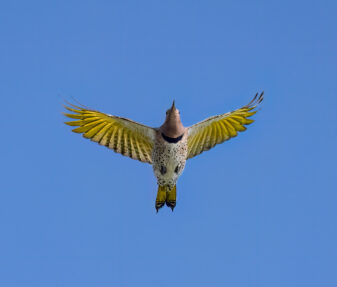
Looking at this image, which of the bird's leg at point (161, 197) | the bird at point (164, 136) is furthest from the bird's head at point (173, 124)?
the bird's leg at point (161, 197)

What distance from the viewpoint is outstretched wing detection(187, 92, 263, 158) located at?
12.3m

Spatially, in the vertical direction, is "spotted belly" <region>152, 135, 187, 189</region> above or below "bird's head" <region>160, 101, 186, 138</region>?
below

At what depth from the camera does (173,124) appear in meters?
11.6

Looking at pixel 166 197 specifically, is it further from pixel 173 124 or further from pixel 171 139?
pixel 173 124

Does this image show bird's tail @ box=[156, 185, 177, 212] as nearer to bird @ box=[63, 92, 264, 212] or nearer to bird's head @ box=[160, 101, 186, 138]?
bird @ box=[63, 92, 264, 212]

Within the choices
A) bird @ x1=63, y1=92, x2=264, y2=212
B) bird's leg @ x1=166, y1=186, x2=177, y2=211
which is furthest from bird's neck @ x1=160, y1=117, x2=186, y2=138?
bird's leg @ x1=166, y1=186, x2=177, y2=211

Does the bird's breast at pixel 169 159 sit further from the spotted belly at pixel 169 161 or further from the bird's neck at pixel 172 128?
the bird's neck at pixel 172 128

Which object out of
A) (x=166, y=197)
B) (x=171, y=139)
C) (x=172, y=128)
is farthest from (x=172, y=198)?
(x=172, y=128)

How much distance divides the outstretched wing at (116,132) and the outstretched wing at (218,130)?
2.34ft

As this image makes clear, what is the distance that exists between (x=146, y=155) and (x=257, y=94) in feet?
6.78

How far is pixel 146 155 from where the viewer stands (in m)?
12.4

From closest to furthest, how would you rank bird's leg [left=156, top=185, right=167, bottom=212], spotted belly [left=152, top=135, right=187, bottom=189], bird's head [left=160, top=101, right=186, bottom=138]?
bird's head [left=160, top=101, right=186, bottom=138] → spotted belly [left=152, top=135, right=187, bottom=189] → bird's leg [left=156, top=185, right=167, bottom=212]

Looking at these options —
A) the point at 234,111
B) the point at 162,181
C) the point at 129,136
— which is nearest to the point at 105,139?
the point at 129,136

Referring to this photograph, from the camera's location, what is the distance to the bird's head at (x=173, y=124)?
11609 mm
